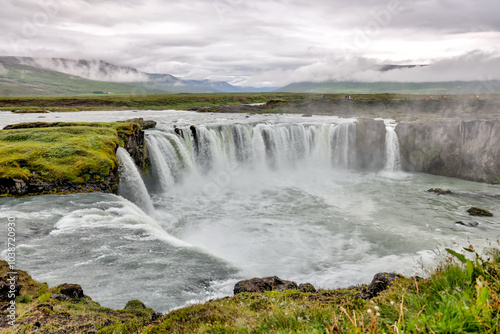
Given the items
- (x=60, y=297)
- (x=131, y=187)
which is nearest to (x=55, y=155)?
(x=131, y=187)

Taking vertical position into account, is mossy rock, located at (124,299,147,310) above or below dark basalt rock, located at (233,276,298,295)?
above

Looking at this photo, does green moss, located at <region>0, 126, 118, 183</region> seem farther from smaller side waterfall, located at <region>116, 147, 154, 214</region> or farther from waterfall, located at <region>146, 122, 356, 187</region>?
waterfall, located at <region>146, 122, 356, 187</region>

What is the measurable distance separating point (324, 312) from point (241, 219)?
18.5 meters

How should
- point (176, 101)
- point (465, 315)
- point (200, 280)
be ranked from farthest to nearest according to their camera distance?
point (176, 101) → point (200, 280) → point (465, 315)

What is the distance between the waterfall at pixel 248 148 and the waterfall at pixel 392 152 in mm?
4362

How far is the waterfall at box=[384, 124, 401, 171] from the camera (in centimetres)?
3894

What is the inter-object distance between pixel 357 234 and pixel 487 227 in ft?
31.6

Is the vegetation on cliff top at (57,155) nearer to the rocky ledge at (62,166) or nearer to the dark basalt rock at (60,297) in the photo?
the rocky ledge at (62,166)

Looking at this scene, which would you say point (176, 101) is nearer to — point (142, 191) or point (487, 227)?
point (142, 191)

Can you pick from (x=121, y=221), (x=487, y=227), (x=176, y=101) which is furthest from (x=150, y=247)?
(x=176, y=101)

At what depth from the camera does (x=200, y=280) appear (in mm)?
11102

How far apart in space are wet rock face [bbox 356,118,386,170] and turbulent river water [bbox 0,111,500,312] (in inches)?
38.9

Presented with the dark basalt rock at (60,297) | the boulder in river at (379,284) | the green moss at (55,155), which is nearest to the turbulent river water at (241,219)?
the dark basalt rock at (60,297)

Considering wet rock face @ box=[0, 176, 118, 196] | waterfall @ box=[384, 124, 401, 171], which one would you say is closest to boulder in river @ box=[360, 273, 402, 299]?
wet rock face @ box=[0, 176, 118, 196]
